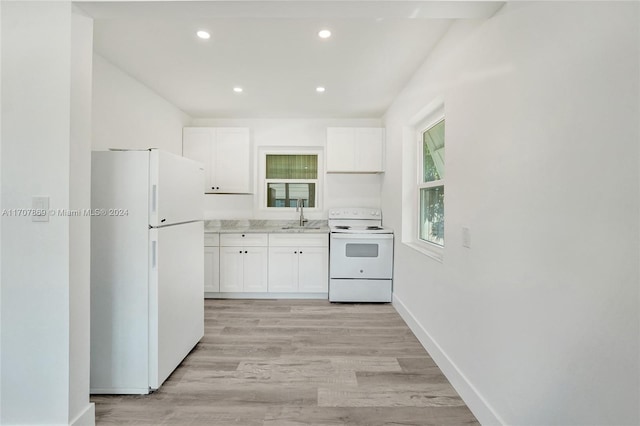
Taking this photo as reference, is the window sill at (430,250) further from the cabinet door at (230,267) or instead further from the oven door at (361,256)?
the cabinet door at (230,267)

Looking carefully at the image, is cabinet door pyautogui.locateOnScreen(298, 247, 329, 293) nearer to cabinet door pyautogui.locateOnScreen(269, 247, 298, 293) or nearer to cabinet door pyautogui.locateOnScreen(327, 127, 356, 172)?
cabinet door pyautogui.locateOnScreen(269, 247, 298, 293)

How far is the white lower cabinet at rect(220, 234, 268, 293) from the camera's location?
3.82 metres

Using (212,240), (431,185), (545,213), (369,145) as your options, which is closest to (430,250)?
(431,185)

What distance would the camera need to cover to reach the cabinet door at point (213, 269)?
383 centimetres

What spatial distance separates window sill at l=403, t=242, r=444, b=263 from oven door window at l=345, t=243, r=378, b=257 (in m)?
0.57

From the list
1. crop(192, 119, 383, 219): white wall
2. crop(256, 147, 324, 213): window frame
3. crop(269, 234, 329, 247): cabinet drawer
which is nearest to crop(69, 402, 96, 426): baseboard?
crop(269, 234, 329, 247): cabinet drawer

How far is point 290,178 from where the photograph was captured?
4.47m

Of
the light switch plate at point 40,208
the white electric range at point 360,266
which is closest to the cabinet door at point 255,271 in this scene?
the white electric range at point 360,266

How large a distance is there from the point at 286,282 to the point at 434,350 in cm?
201

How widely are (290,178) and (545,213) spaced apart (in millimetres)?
3554

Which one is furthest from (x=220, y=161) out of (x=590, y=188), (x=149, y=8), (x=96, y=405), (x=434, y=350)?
(x=590, y=188)

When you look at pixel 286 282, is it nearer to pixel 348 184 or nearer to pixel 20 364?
pixel 348 184

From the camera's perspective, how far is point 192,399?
1892 mm

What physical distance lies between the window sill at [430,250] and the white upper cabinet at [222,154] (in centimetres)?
233
